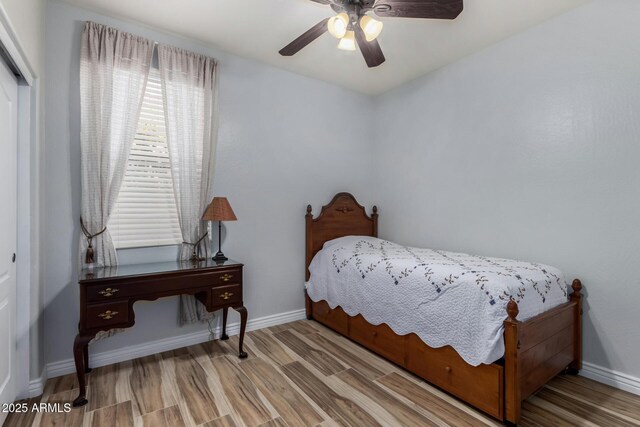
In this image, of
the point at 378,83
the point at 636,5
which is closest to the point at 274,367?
the point at 378,83

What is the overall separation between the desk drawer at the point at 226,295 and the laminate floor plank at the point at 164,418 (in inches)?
28.1

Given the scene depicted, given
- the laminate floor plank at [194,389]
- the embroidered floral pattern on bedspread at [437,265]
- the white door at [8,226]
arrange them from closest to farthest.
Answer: the white door at [8,226] < the laminate floor plank at [194,389] < the embroidered floral pattern on bedspread at [437,265]

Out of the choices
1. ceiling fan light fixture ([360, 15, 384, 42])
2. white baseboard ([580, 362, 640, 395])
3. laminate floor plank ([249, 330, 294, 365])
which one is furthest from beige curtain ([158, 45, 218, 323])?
white baseboard ([580, 362, 640, 395])

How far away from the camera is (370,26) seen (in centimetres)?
182

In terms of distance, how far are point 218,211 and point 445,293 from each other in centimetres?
183

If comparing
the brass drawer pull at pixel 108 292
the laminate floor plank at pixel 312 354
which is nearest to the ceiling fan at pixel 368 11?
the brass drawer pull at pixel 108 292

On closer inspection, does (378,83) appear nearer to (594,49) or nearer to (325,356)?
(594,49)

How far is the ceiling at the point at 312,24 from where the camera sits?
2.26 m

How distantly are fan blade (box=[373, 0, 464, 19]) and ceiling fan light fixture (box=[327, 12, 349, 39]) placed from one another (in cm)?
17

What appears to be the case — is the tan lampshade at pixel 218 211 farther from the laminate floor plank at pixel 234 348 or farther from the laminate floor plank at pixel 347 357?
the laminate floor plank at pixel 347 357

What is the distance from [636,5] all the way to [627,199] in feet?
4.15

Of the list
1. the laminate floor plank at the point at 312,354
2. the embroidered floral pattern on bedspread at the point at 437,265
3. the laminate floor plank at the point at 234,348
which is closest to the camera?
the embroidered floral pattern on bedspread at the point at 437,265

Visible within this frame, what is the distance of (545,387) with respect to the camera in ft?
6.95

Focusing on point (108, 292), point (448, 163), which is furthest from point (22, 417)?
point (448, 163)
